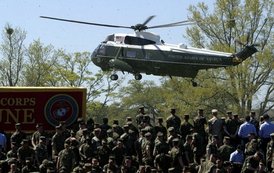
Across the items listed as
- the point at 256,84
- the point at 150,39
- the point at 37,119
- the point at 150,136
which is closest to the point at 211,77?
the point at 256,84

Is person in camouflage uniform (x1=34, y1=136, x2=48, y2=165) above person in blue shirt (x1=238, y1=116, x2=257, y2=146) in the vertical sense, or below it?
below

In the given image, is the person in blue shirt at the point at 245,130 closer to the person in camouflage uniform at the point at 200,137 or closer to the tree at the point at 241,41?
the person in camouflage uniform at the point at 200,137

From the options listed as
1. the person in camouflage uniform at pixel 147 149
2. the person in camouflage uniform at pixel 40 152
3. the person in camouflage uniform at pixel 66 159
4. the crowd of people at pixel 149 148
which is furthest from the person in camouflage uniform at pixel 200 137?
the person in camouflage uniform at pixel 40 152

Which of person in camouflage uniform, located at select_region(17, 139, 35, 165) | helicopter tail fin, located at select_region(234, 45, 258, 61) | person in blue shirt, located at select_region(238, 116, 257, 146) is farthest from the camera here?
helicopter tail fin, located at select_region(234, 45, 258, 61)

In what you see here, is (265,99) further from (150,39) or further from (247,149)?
(247,149)

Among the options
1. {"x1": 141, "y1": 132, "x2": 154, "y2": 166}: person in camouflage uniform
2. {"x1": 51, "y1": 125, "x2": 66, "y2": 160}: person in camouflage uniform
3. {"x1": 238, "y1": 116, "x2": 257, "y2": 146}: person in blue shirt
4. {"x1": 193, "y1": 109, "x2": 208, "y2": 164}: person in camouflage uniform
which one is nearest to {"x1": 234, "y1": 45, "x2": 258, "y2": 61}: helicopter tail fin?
{"x1": 193, "y1": 109, "x2": 208, "y2": 164}: person in camouflage uniform

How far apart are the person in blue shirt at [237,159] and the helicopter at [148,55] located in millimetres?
16207

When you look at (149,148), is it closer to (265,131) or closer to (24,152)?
(265,131)

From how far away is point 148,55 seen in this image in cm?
4253

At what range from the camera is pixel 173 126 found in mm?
25250

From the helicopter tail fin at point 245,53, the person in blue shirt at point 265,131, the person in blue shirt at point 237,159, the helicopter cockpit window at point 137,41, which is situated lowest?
the person in blue shirt at point 237,159

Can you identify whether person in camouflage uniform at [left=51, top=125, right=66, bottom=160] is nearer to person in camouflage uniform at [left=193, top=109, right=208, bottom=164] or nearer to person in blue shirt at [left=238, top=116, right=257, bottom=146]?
person in camouflage uniform at [left=193, top=109, right=208, bottom=164]

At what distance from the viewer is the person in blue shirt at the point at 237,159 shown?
23.0 metres

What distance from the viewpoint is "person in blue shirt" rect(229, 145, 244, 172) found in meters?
23.0
